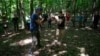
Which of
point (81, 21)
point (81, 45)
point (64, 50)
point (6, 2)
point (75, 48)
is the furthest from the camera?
point (6, 2)

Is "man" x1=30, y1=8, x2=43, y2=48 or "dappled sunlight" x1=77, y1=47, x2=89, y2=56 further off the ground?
"man" x1=30, y1=8, x2=43, y2=48

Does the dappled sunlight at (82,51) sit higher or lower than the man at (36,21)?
lower

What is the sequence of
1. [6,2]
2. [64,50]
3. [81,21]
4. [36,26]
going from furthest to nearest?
[6,2] → [81,21] → [64,50] → [36,26]

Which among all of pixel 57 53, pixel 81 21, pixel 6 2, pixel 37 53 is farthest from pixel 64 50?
pixel 6 2

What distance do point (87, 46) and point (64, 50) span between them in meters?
2.17

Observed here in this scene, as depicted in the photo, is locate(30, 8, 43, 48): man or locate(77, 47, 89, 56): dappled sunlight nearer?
locate(30, 8, 43, 48): man

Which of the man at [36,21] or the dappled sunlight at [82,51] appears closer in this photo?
the man at [36,21]

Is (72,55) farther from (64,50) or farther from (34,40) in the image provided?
(34,40)

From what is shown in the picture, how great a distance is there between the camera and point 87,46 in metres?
13.8

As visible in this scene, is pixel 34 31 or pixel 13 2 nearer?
pixel 34 31

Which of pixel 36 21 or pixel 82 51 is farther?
pixel 82 51

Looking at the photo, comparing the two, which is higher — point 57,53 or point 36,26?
point 36,26

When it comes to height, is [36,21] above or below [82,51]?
above

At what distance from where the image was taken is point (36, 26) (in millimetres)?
11125
